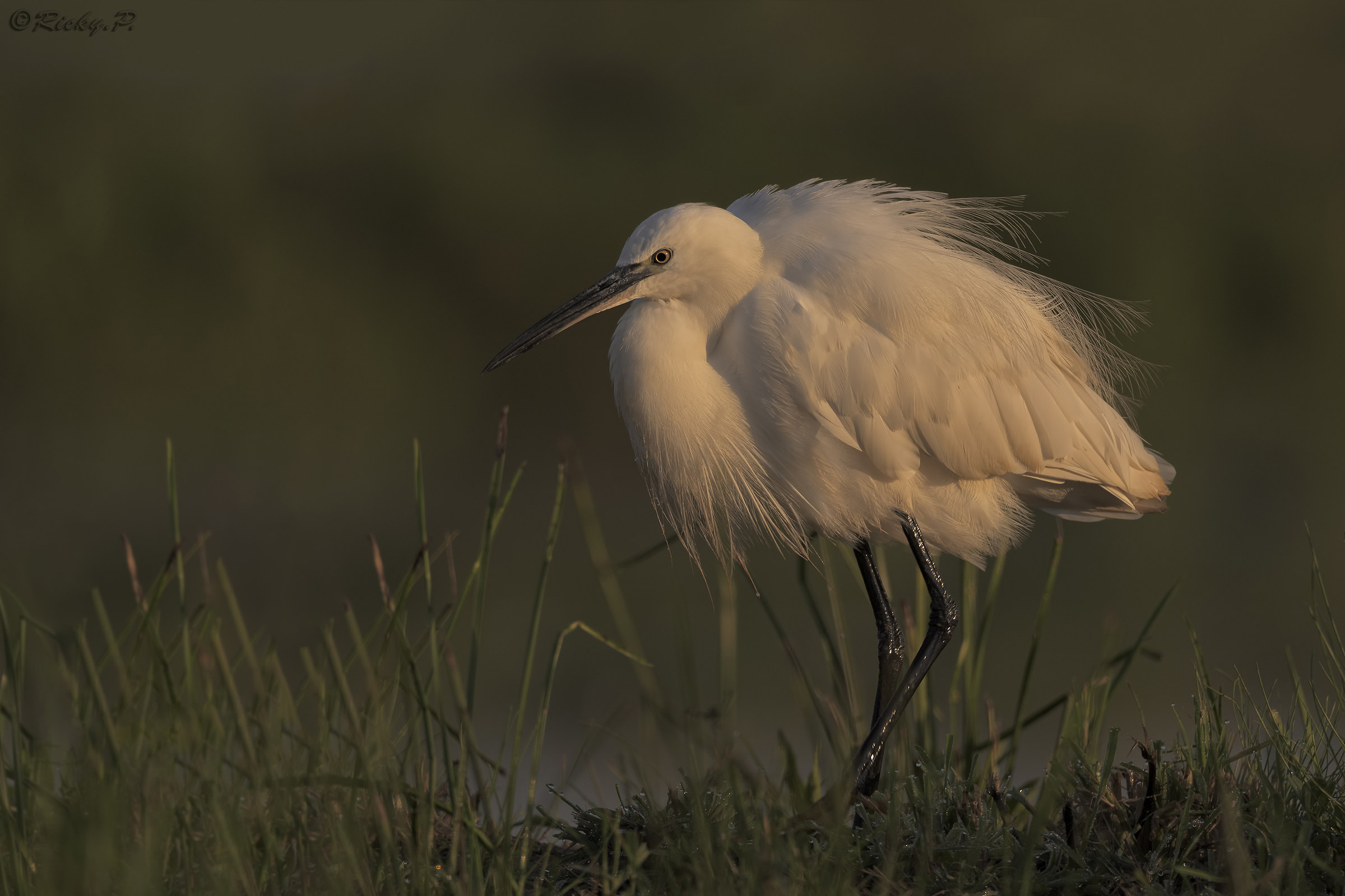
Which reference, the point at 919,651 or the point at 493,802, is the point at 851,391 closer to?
→ the point at 919,651

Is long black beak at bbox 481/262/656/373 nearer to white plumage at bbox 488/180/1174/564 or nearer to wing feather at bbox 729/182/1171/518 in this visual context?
white plumage at bbox 488/180/1174/564

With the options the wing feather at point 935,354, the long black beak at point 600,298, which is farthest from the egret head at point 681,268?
the wing feather at point 935,354

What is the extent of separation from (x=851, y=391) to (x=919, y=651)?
657 mm

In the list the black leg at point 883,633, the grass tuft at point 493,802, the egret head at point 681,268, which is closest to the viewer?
the grass tuft at point 493,802

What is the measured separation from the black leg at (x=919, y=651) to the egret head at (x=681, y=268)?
64cm

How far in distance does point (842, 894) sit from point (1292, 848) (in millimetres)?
617

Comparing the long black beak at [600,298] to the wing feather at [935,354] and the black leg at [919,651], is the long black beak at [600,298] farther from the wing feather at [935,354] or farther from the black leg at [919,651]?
the black leg at [919,651]

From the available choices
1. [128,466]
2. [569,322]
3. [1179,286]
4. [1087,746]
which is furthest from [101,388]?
[1179,286]

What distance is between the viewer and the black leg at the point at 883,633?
269cm

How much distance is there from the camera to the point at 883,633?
9.04 ft

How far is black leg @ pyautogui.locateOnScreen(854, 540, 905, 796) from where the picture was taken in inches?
106

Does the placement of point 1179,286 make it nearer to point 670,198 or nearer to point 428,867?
point 670,198

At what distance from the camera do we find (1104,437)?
8.58 ft

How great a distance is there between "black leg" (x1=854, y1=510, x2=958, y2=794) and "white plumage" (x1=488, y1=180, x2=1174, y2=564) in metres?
0.07
